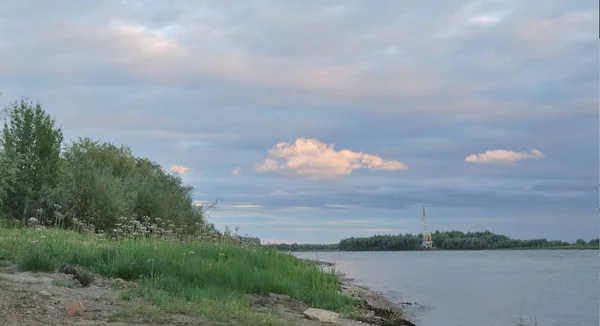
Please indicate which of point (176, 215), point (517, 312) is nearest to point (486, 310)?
point (517, 312)

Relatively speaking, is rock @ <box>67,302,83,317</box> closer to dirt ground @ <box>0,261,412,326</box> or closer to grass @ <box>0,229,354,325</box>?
dirt ground @ <box>0,261,412,326</box>

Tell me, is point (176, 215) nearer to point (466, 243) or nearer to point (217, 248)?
point (217, 248)

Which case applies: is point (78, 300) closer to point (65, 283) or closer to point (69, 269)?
point (65, 283)

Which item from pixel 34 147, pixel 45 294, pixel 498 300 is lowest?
pixel 498 300

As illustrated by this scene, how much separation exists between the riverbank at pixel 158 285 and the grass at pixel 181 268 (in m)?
0.03

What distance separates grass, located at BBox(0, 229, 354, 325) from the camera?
44.1 ft

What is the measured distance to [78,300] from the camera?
11438 millimetres

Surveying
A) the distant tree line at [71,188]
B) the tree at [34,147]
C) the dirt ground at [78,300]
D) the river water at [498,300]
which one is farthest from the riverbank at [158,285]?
the tree at [34,147]

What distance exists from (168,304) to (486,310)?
764 inches

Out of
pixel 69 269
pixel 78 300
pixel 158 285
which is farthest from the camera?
pixel 69 269

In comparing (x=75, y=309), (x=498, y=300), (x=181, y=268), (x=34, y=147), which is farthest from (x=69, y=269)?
(x=34, y=147)

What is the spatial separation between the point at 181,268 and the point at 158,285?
1.58 m

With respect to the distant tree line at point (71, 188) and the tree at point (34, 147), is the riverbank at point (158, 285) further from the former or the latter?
the tree at point (34, 147)

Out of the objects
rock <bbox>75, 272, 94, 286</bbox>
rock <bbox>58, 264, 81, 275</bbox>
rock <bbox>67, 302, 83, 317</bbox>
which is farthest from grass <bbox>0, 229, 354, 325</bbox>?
rock <bbox>67, 302, 83, 317</bbox>
